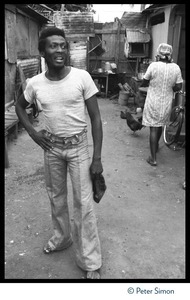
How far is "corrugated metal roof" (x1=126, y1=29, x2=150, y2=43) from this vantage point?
11.4 meters

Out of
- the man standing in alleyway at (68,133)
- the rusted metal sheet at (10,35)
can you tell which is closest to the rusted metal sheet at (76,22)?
the rusted metal sheet at (10,35)

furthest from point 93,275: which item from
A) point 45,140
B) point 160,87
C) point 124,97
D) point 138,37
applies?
point 138,37

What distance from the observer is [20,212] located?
3537 millimetres

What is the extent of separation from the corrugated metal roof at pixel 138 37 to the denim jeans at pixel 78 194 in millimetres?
10082

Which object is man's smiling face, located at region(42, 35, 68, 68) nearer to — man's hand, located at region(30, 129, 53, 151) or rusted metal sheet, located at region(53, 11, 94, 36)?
man's hand, located at region(30, 129, 53, 151)

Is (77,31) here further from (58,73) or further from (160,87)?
(58,73)

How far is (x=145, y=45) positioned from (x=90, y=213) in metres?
10.6

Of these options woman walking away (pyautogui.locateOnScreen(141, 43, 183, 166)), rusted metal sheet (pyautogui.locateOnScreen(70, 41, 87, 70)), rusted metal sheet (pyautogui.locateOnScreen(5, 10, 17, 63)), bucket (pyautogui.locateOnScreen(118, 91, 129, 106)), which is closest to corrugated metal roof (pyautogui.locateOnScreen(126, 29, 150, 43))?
rusted metal sheet (pyautogui.locateOnScreen(70, 41, 87, 70))

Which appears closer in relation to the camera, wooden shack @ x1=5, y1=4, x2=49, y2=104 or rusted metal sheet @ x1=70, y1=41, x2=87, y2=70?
wooden shack @ x1=5, y1=4, x2=49, y2=104

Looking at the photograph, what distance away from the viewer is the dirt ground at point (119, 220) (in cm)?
263

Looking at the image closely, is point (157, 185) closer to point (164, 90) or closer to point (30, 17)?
point (164, 90)

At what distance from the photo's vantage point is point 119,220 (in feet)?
11.1

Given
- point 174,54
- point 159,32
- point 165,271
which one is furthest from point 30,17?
point 165,271

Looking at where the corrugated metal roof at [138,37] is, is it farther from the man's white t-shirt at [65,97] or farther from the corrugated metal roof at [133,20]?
the man's white t-shirt at [65,97]
